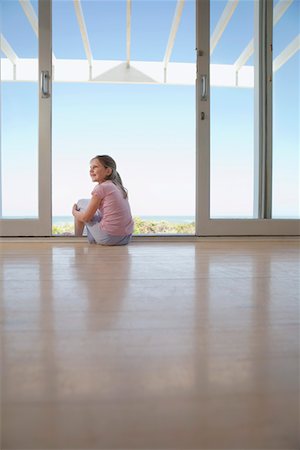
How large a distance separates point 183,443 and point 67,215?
50.6ft

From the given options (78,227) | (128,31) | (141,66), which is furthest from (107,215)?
(141,66)

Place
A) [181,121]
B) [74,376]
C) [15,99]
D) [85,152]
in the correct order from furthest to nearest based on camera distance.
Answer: [181,121]
[85,152]
[15,99]
[74,376]

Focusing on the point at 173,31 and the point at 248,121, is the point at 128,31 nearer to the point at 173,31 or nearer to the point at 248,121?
the point at 173,31

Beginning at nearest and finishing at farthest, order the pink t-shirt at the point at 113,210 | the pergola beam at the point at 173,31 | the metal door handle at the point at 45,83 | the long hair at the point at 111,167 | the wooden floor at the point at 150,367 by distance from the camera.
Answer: the wooden floor at the point at 150,367
the pink t-shirt at the point at 113,210
the long hair at the point at 111,167
the metal door handle at the point at 45,83
the pergola beam at the point at 173,31

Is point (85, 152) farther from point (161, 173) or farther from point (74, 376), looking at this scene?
point (74, 376)

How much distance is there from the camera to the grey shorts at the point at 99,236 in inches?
101

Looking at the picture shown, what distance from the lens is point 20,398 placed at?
41cm

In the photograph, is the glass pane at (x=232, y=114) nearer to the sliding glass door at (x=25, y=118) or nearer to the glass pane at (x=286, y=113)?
the glass pane at (x=286, y=113)

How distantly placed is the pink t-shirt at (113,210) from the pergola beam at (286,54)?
1.82 metres

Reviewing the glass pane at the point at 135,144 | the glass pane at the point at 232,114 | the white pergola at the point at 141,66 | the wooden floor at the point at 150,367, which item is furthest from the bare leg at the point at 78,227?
the glass pane at the point at 135,144

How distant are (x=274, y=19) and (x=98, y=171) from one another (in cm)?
205

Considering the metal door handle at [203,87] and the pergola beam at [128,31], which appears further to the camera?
the pergola beam at [128,31]

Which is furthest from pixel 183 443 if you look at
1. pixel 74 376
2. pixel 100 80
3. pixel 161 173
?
pixel 161 173

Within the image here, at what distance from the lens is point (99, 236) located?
2621 millimetres
